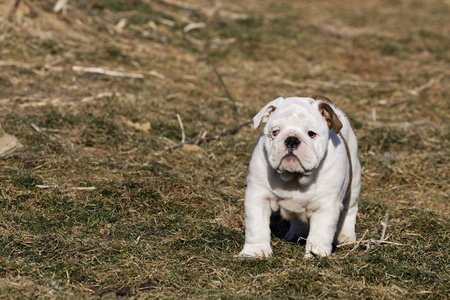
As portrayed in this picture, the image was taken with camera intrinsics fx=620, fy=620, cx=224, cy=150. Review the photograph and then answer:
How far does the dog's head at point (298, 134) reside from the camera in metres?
4.89

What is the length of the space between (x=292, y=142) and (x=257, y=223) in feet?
2.84

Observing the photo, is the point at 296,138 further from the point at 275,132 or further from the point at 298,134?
the point at 275,132

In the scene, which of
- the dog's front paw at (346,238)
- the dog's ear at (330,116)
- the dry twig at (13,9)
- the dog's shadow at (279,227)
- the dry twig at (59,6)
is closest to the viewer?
the dog's ear at (330,116)

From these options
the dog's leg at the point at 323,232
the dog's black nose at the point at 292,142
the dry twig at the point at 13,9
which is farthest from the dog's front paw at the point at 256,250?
the dry twig at the point at 13,9

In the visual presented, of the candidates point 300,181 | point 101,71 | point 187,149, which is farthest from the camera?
point 101,71

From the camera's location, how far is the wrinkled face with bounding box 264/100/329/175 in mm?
4891

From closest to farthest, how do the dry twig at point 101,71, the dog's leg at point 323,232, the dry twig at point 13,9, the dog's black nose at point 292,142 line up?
1. the dog's black nose at point 292,142
2. the dog's leg at point 323,232
3. the dry twig at point 101,71
4. the dry twig at point 13,9

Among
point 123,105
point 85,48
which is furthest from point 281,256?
point 85,48

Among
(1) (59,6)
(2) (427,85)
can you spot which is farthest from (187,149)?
(1) (59,6)

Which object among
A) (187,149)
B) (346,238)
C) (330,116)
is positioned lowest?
(187,149)

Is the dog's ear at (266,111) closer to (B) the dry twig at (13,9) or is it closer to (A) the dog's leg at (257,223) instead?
(A) the dog's leg at (257,223)

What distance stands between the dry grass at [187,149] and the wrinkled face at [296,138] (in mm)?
853

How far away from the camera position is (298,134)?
4910 mm

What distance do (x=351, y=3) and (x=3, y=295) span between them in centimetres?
1869
